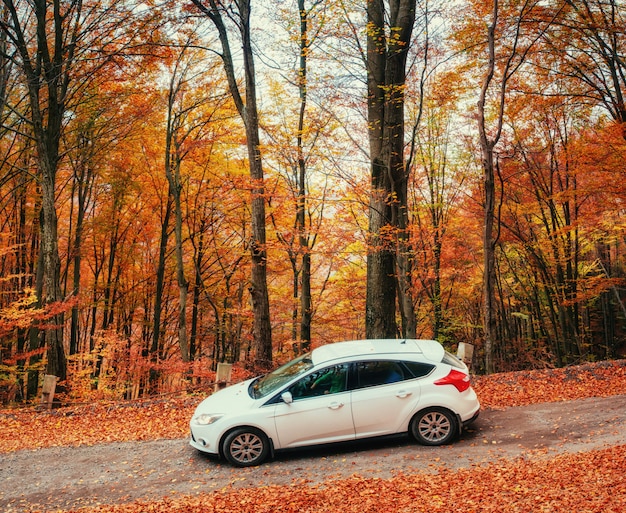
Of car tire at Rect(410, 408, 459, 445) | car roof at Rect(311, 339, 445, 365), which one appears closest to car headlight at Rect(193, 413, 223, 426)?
car roof at Rect(311, 339, 445, 365)

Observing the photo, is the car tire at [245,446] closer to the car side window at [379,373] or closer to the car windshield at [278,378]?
the car windshield at [278,378]

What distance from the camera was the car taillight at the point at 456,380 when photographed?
22.0 ft

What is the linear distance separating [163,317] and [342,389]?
23117mm

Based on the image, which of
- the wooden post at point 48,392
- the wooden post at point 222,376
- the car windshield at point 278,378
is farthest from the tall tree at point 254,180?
the wooden post at point 48,392

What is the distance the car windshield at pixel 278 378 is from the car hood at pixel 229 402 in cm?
14

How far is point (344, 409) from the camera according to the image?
21.7 ft

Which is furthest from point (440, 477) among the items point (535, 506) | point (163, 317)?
point (163, 317)

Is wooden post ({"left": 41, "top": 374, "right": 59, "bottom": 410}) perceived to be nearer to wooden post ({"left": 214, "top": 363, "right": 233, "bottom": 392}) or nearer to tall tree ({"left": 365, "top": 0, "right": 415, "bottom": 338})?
wooden post ({"left": 214, "top": 363, "right": 233, "bottom": 392})

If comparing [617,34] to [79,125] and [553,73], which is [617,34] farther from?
[79,125]

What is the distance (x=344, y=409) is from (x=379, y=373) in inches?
29.4

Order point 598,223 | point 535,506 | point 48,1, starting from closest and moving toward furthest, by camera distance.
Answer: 1. point 535,506
2. point 48,1
3. point 598,223

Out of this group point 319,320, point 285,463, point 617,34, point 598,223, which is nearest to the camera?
point 285,463

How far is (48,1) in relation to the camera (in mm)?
13570

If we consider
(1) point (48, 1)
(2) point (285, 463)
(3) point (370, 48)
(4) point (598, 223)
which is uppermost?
(1) point (48, 1)
